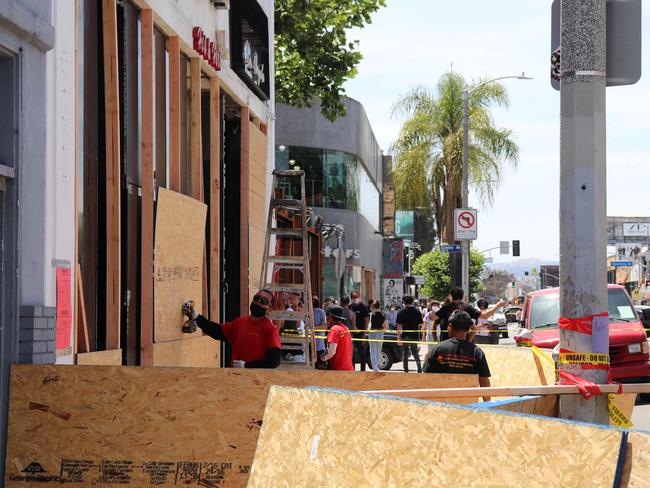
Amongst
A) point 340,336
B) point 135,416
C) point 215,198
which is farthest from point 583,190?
point 215,198

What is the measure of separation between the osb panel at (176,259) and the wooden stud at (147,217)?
0.59ft

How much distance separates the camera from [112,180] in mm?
10625

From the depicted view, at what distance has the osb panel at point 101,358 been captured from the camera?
9553mm

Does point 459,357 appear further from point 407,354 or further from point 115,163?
point 407,354

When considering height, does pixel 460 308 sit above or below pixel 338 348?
above

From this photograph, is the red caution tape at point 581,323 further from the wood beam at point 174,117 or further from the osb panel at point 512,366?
the wood beam at point 174,117

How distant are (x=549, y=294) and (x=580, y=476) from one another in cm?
1554

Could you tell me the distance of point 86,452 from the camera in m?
7.97

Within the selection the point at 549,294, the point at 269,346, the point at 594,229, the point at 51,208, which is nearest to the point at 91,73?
the point at 51,208

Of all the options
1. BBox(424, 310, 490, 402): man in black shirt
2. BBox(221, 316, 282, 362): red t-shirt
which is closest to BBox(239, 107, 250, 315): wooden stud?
BBox(221, 316, 282, 362): red t-shirt

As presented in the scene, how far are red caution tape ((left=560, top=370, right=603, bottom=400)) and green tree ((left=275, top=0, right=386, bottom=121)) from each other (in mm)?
20464

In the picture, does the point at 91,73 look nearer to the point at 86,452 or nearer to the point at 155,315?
the point at 155,315

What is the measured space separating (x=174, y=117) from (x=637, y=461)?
10.1m

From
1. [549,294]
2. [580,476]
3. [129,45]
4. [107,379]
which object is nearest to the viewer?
[580,476]
